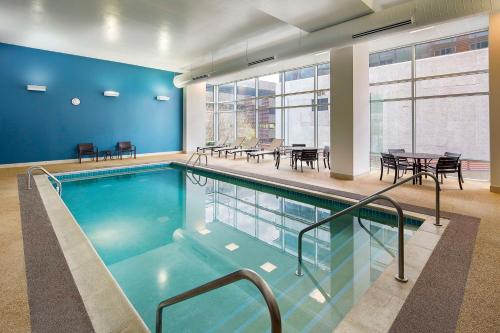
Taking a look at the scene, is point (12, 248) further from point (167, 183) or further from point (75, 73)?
point (75, 73)

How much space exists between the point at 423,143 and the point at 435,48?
2.50 metres

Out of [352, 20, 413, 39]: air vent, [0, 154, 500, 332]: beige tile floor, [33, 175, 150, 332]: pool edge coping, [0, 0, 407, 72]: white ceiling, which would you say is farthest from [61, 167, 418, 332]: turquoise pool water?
[0, 0, 407, 72]: white ceiling

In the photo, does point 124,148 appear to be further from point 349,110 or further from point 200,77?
point 349,110

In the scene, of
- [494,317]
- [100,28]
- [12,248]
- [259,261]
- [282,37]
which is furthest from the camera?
[282,37]

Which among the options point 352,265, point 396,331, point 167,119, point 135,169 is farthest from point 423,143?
point 167,119

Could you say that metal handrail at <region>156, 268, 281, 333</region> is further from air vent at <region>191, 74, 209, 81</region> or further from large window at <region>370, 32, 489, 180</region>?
air vent at <region>191, 74, 209, 81</region>

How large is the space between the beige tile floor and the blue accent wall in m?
2.56

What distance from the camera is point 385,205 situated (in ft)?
14.6

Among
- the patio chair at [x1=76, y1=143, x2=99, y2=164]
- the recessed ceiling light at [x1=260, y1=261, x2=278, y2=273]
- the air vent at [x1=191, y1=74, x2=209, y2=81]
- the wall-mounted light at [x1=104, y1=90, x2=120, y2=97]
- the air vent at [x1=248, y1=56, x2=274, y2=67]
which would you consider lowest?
the recessed ceiling light at [x1=260, y1=261, x2=278, y2=273]

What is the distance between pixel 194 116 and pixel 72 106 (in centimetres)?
476

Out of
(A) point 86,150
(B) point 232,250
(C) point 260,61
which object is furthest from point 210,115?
(B) point 232,250

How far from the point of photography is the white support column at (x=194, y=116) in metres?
12.6

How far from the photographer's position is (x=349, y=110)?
6617 mm

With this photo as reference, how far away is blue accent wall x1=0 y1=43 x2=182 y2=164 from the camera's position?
28.2 ft
